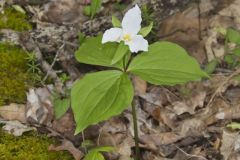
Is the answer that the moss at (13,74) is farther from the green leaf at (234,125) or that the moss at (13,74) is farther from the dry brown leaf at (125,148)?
the green leaf at (234,125)

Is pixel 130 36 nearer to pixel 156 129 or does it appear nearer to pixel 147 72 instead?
pixel 147 72

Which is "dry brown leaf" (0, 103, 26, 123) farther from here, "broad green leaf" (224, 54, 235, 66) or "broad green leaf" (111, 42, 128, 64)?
"broad green leaf" (224, 54, 235, 66)

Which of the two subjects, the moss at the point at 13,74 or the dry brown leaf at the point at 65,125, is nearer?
the dry brown leaf at the point at 65,125

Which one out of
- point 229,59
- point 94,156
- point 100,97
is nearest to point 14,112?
point 94,156

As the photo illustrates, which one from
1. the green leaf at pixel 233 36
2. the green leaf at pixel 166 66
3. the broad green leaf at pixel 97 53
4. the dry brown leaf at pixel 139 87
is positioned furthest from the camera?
the green leaf at pixel 233 36

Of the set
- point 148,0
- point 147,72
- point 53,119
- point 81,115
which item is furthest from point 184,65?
point 148,0

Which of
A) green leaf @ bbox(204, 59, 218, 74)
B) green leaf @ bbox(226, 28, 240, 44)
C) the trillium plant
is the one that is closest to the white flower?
the trillium plant

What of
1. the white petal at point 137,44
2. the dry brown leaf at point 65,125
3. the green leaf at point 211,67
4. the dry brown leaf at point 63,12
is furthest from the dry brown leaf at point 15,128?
the green leaf at point 211,67
